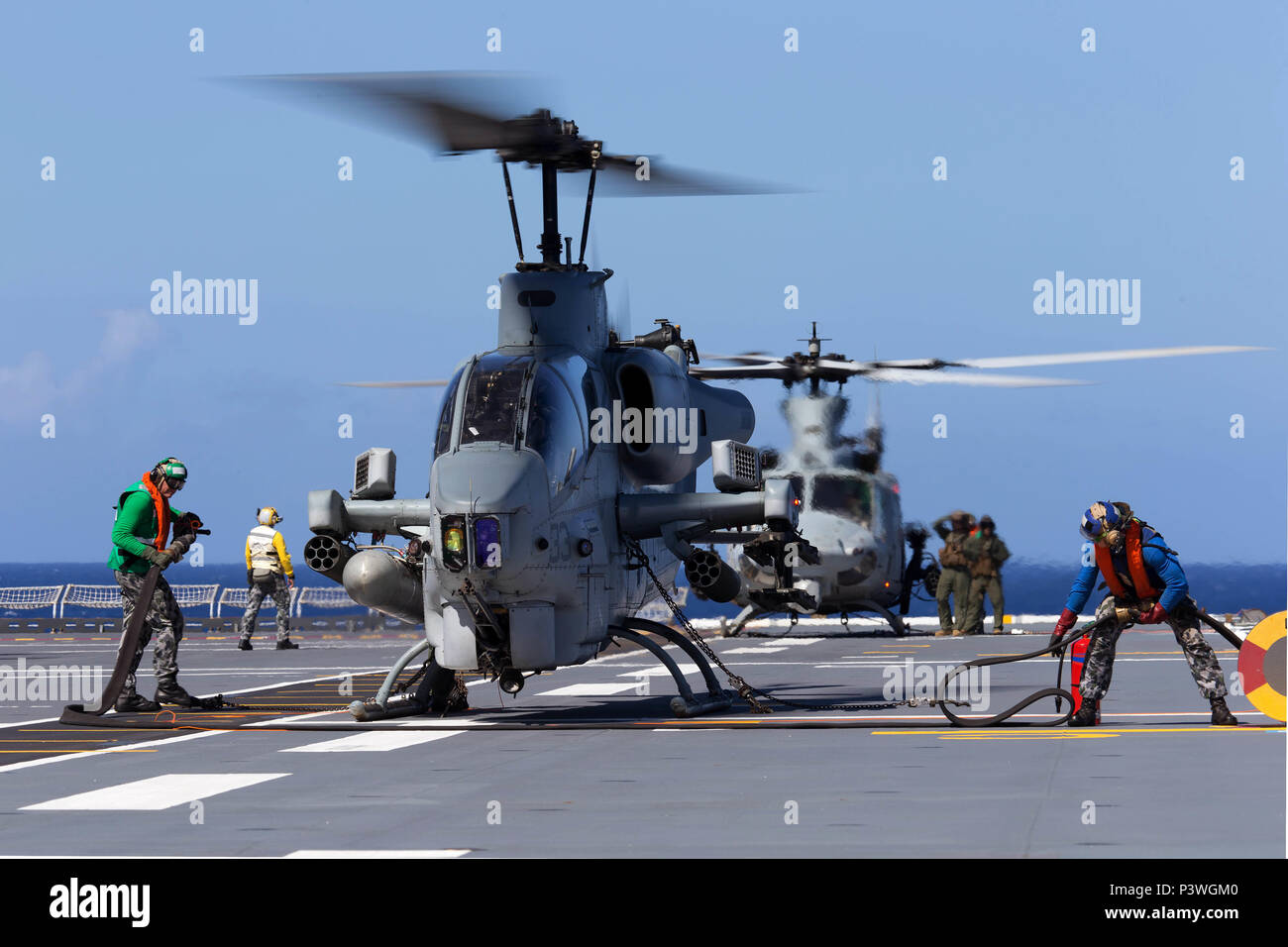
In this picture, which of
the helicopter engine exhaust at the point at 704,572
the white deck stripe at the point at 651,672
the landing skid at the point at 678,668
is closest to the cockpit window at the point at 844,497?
the white deck stripe at the point at 651,672

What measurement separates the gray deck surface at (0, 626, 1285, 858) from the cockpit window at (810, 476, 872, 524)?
1725 centimetres

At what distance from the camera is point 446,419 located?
Result: 17359 millimetres

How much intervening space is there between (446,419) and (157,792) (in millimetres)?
5553

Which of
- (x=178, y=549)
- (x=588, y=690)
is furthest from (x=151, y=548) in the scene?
(x=588, y=690)

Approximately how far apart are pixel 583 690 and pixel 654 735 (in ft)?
22.4

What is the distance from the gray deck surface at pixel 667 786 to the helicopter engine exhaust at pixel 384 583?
1.25 m

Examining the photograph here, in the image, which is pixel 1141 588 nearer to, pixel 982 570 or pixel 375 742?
pixel 375 742

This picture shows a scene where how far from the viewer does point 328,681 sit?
25906mm

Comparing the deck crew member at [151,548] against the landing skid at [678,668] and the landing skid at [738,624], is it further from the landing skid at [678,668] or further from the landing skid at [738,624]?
the landing skid at [738,624]

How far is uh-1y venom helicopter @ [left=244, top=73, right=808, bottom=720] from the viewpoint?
1648 cm

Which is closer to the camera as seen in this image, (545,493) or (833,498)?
(545,493)

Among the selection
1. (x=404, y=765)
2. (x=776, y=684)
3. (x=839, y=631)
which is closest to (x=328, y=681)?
(x=776, y=684)

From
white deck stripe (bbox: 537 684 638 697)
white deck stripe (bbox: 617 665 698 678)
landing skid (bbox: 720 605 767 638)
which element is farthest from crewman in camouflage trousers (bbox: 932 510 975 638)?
white deck stripe (bbox: 537 684 638 697)
